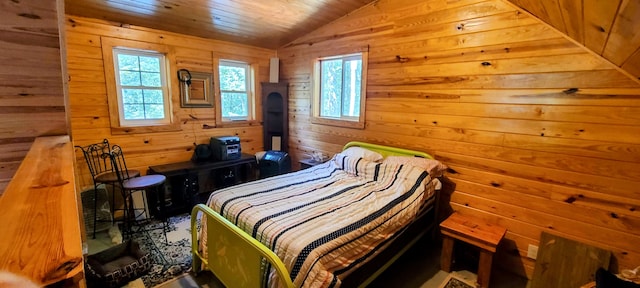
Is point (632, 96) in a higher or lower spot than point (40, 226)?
higher

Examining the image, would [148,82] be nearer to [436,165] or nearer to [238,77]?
[238,77]

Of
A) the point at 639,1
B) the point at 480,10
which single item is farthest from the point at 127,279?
the point at 480,10

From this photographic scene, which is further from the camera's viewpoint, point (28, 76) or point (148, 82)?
point (148, 82)

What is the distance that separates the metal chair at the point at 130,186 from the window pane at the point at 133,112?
1.27ft

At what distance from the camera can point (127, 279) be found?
2.17 metres

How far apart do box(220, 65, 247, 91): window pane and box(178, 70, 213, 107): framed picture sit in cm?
26

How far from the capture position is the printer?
3.78 m

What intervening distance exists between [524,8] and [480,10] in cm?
38

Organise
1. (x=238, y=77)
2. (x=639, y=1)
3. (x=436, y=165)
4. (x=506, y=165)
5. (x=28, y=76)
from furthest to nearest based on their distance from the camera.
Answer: (x=238, y=77) < (x=436, y=165) < (x=506, y=165) < (x=28, y=76) < (x=639, y=1)

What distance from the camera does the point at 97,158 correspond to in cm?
311

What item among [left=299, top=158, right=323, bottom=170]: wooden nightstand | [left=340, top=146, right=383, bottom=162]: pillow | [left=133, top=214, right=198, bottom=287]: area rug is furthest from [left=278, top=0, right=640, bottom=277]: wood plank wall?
[left=133, top=214, right=198, bottom=287]: area rug

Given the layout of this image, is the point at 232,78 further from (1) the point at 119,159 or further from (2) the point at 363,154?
(2) the point at 363,154

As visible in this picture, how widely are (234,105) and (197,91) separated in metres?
0.61

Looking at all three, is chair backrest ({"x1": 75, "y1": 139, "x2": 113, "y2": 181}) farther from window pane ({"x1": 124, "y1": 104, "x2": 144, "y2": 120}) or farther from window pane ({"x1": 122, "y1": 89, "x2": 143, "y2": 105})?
window pane ({"x1": 122, "y1": 89, "x2": 143, "y2": 105})
